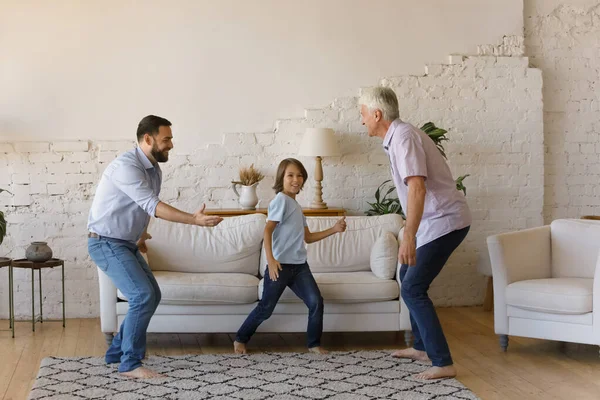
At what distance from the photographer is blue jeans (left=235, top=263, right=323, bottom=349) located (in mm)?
5000

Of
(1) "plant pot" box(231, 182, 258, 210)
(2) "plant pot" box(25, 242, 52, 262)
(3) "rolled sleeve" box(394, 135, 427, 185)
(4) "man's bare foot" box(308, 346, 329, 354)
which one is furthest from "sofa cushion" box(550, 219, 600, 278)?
(2) "plant pot" box(25, 242, 52, 262)

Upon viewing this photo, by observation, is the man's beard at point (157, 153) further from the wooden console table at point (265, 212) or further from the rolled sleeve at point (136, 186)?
the wooden console table at point (265, 212)

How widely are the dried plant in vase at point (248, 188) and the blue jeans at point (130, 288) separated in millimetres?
2000

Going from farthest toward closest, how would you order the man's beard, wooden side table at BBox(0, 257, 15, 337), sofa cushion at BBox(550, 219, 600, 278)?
wooden side table at BBox(0, 257, 15, 337) < sofa cushion at BBox(550, 219, 600, 278) < the man's beard

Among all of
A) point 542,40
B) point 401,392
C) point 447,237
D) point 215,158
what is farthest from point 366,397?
point 542,40

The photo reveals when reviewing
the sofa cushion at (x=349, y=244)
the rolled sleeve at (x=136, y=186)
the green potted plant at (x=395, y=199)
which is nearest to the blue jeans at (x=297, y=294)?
the sofa cushion at (x=349, y=244)

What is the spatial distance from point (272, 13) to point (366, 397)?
145 inches

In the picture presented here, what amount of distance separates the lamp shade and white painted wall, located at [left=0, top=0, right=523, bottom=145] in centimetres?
37

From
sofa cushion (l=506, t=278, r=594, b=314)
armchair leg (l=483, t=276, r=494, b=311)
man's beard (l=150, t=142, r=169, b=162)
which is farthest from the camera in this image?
armchair leg (l=483, t=276, r=494, b=311)

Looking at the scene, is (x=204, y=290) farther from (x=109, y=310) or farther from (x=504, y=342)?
(x=504, y=342)

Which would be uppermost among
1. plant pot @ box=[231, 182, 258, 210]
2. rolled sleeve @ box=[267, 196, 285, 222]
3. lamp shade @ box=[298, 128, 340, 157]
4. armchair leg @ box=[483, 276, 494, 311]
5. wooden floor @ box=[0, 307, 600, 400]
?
lamp shade @ box=[298, 128, 340, 157]

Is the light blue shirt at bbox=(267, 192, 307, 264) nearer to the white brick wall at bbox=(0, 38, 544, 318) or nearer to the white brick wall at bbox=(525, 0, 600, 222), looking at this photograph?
the white brick wall at bbox=(0, 38, 544, 318)

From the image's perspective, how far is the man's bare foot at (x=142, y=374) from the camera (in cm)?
446

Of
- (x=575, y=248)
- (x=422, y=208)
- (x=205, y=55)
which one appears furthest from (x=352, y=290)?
(x=205, y=55)
